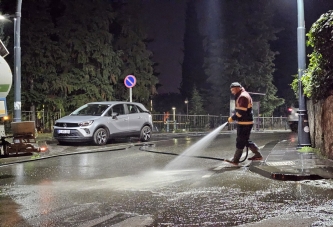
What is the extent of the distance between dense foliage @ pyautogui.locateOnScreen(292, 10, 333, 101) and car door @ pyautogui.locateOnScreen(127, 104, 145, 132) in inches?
324

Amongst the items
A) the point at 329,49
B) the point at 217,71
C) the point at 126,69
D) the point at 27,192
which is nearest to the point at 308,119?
the point at 329,49

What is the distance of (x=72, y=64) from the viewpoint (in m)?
26.5

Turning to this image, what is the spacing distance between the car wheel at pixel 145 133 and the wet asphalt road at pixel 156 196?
729 centimetres

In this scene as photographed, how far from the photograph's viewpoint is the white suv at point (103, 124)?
15.9 m

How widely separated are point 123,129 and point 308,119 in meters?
7.30

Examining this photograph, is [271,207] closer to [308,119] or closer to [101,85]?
[308,119]

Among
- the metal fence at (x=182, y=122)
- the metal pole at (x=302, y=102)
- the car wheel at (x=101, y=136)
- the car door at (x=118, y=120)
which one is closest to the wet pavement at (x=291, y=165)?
the metal pole at (x=302, y=102)

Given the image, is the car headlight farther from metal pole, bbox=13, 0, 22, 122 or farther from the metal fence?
the metal fence

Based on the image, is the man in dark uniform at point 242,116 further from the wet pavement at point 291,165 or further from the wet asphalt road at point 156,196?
the wet asphalt road at point 156,196

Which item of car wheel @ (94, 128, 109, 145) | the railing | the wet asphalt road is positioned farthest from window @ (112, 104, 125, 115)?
the railing

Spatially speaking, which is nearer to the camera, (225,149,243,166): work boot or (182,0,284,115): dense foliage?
(225,149,243,166): work boot

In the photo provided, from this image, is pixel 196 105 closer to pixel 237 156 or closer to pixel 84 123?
pixel 84 123

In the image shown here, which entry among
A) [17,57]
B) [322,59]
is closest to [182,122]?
[17,57]

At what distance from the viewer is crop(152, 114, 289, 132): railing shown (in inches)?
1154
